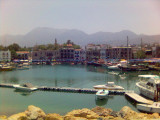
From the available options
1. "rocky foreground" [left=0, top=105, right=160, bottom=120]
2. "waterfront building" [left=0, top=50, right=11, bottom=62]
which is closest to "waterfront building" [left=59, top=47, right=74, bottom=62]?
"waterfront building" [left=0, top=50, right=11, bottom=62]

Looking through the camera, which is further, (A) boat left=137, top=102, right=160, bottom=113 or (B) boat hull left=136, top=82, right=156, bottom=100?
(B) boat hull left=136, top=82, right=156, bottom=100

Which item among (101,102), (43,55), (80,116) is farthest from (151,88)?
(43,55)

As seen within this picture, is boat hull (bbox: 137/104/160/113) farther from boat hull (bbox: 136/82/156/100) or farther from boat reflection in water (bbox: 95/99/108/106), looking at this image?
boat reflection in water (bbox: 95/99/108/106)

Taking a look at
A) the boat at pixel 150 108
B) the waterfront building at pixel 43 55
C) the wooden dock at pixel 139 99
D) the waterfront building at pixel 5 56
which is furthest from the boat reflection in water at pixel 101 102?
the waterfront building at pixel 43 55

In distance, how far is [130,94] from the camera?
13.8 m

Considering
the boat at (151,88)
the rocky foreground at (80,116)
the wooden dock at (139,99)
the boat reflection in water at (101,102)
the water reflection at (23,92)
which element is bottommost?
the boat reflection in water at (101,102)

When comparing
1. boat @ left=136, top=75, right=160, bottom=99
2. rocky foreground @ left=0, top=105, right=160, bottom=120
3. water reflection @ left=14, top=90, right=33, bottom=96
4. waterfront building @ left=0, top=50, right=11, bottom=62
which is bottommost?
water reflection @ left=14, top=90, right=33, bottom=96

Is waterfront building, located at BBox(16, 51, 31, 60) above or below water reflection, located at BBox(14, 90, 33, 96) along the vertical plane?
above

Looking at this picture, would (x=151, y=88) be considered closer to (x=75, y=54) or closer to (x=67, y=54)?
(x=67, y=54)

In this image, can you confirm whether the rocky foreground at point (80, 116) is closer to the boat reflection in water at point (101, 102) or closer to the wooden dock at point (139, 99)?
the wooden dock at point (139, 99)

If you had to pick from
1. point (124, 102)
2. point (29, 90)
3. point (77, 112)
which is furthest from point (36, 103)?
point (124, 102)

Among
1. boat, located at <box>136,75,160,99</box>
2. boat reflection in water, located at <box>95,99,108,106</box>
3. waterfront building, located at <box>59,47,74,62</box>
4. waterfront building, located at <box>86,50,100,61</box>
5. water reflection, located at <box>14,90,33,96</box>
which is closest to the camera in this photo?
boat, located at <box>136,75,160,99</box>

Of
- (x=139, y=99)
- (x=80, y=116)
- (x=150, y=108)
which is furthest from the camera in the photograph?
(x=139, y=99)

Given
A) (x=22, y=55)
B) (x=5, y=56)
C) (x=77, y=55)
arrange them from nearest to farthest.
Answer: (x=5, y=56) → (x=77, y=55) → (x=22, y=55)
